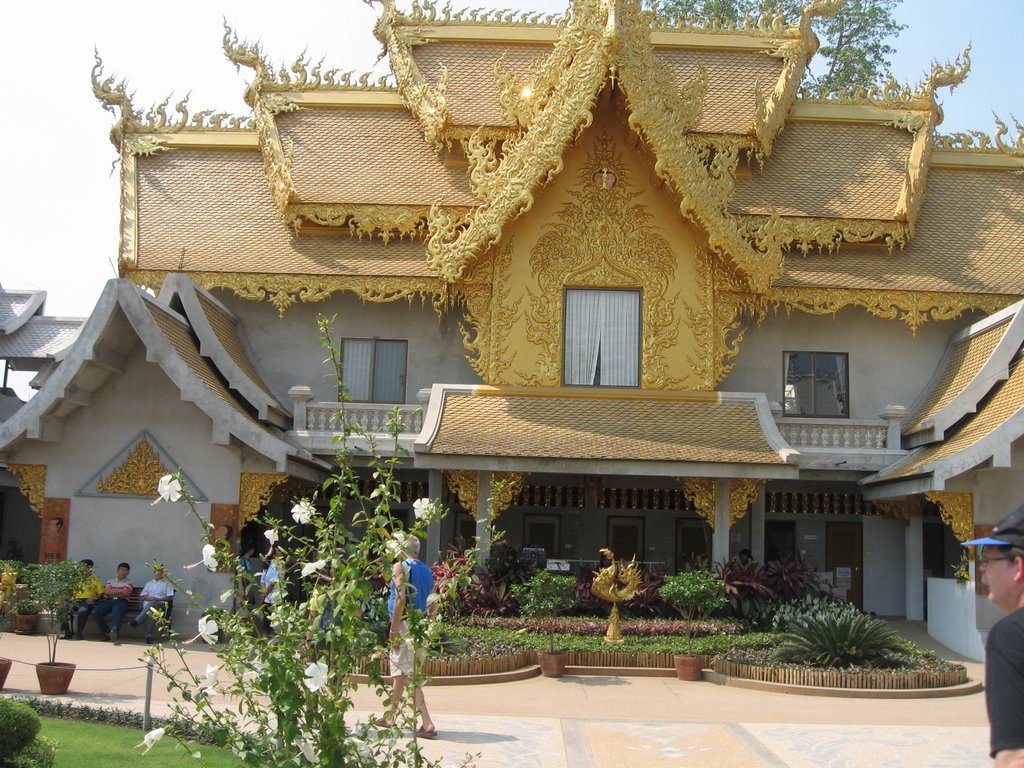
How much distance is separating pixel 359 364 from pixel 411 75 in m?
5.04

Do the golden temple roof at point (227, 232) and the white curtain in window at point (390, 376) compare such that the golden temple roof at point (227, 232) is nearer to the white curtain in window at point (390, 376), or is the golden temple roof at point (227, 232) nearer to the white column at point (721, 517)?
the white curtain in window at point (390, 376)

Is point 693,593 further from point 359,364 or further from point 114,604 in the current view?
point 359,364

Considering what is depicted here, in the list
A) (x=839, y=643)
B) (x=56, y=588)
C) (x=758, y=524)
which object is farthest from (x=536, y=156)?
(x=56, y=588)

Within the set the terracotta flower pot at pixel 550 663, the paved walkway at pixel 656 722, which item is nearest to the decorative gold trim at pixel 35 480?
the paved walkway at pixel 656 722

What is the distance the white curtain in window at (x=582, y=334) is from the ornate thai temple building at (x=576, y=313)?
36 mm

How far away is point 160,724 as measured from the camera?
8523 mm

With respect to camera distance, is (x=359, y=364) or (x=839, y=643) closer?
(x=839, y=643)

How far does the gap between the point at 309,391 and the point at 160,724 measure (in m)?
8.13

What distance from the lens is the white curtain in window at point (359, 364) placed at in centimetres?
1761

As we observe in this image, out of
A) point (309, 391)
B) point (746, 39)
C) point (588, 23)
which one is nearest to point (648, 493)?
point (309, 391)

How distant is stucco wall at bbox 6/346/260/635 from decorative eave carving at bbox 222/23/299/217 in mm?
3745

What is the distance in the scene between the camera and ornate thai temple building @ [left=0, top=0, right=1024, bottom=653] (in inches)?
583

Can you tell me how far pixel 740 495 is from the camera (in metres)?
15.1

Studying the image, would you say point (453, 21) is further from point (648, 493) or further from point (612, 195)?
point (648, 493)
